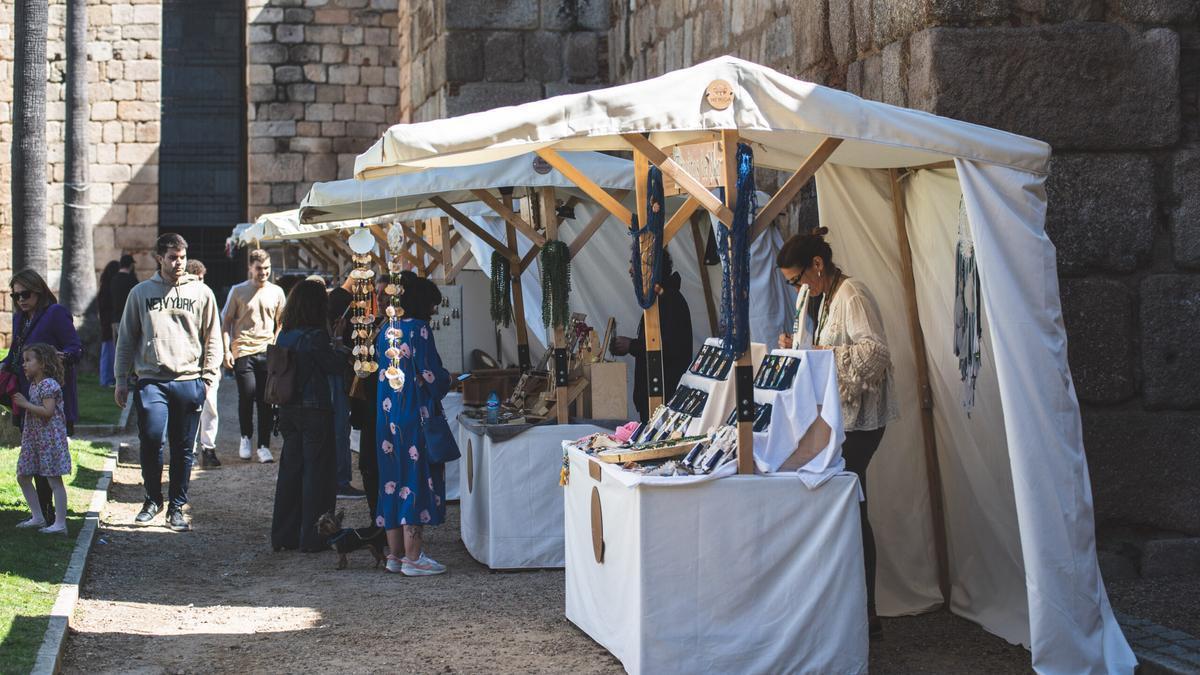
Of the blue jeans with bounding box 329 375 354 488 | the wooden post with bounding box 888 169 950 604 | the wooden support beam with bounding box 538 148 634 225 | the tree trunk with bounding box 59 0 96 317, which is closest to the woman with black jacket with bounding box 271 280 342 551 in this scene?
the blue jeans with bounding box 329 375 354 488

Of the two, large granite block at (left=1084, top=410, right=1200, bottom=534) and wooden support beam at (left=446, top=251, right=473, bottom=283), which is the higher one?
wooden support beam at (left=446, top=251, right=473, bottom=283)

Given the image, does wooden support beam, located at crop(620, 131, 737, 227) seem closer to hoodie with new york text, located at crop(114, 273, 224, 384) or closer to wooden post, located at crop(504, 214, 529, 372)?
wooden post, located at crop(504, 214, 529, 372)

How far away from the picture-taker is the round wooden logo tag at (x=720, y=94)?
4.68m

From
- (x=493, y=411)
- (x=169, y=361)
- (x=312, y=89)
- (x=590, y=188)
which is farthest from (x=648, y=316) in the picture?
(x=312, y=89)

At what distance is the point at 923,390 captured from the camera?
19.4 ft

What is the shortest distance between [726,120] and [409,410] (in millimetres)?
2537

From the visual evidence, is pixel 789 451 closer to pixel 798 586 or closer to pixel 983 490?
pixel 798 586

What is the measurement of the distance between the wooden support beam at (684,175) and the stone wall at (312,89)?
14436mm

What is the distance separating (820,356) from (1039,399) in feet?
2.34

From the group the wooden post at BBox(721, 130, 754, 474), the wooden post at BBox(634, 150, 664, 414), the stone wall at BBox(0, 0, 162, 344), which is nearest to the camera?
the wooden post at BBox(721, 130, 754, 474)

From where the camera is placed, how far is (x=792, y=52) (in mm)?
8375

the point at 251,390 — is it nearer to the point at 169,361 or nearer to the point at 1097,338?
→ the point at 169,361

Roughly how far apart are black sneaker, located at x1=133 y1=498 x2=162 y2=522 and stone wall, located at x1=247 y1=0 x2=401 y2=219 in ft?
36.7

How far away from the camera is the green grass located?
16.7 feet
